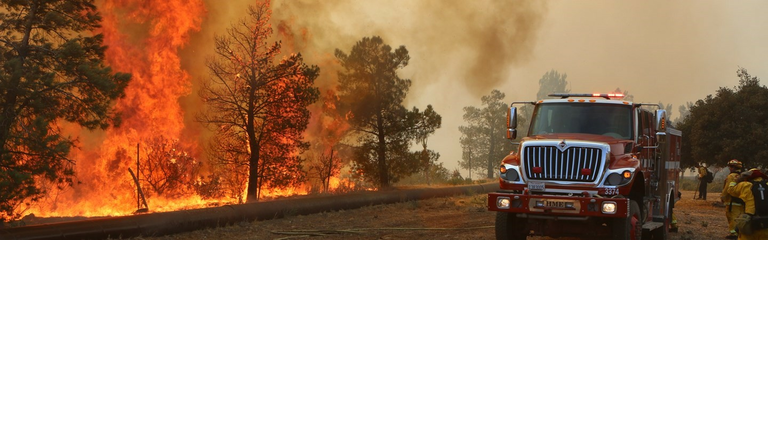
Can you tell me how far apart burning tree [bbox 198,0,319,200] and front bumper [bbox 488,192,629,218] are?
14534 millimetres

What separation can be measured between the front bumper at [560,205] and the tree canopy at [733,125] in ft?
50.4

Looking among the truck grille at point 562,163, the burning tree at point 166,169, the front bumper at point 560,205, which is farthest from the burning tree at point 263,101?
the front bumper at point 560,205

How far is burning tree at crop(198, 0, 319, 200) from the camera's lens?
2539cm

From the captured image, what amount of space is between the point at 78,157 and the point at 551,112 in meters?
24.1

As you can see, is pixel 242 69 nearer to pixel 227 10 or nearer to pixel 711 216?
pixel 227 10

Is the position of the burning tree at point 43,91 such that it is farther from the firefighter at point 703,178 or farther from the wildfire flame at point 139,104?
the firefighter at point 703,178

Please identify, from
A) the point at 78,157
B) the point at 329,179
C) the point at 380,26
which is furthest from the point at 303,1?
the point at 78,157

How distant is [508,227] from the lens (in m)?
12.2

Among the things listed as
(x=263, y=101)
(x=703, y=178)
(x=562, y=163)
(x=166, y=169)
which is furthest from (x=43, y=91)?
→ (x=703, y=178)

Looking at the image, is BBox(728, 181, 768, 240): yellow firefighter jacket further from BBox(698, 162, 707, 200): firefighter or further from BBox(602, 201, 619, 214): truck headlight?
BBox(698, 162, 707, 200): firefighter

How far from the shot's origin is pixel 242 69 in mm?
26125

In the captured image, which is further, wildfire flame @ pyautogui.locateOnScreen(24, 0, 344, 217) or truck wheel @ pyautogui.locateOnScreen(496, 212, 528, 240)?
wildfire flame @ pyautogui.locateOnScreen(24, 0, 344, 217)

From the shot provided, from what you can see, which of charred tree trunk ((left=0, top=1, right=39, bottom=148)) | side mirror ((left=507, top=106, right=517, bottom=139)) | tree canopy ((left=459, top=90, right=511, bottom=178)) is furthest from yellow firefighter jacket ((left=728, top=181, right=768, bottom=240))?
tree canopy ((left=459, top=90, right=511, bottom=178))

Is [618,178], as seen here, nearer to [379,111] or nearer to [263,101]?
[263,101]
